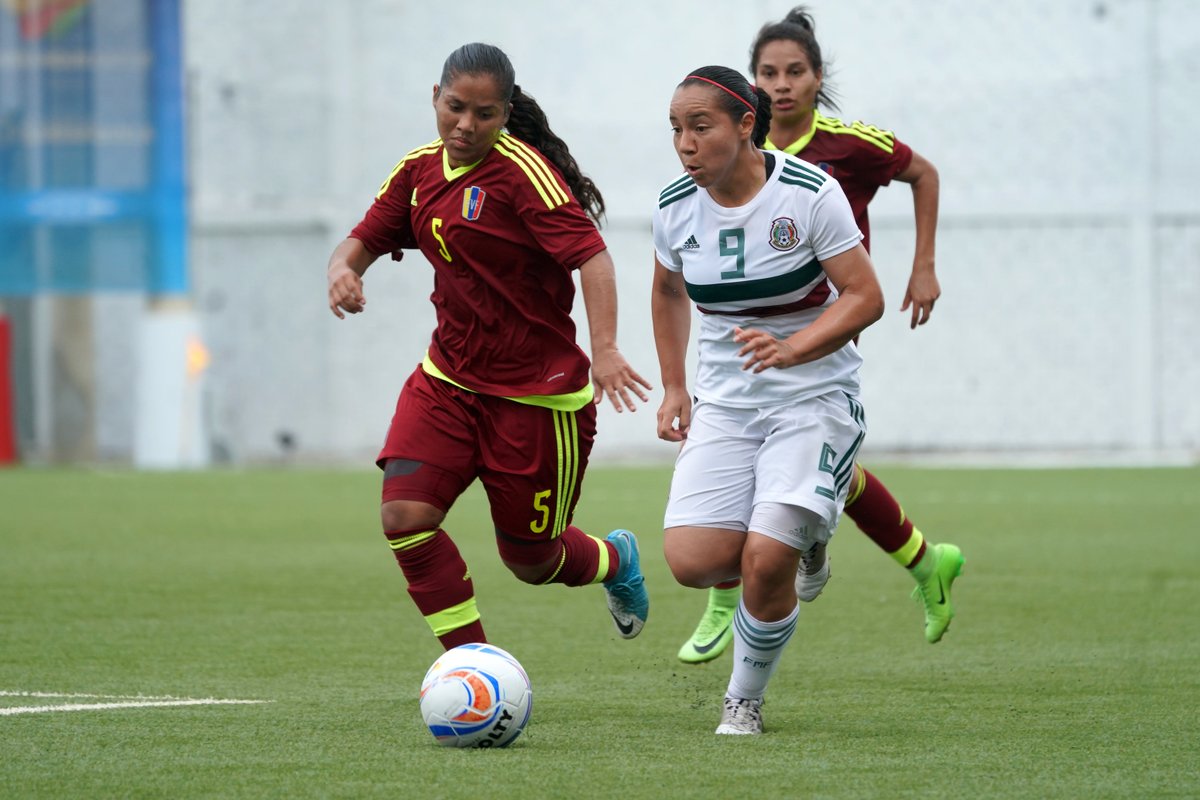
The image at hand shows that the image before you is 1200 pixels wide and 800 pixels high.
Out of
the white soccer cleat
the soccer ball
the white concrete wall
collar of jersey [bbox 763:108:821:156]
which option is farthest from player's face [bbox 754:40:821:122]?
the white concrete wall

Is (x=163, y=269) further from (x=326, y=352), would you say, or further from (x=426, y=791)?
(x=426, y=791)

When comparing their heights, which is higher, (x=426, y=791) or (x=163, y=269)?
(x=163, y=269)

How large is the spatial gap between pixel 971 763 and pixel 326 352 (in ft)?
64.1

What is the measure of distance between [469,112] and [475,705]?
1637 mm

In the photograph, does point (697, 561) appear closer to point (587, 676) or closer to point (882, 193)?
point (587, 676)

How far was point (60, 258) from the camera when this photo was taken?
1983 centimetres

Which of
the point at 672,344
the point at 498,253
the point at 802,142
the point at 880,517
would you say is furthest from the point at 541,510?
the point at 802,142

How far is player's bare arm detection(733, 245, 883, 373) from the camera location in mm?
4426

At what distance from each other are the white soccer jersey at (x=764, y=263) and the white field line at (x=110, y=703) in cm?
163

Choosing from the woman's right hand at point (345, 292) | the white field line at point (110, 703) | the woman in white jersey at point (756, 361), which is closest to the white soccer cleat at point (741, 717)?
the woman in white jersey at point (756, 361)

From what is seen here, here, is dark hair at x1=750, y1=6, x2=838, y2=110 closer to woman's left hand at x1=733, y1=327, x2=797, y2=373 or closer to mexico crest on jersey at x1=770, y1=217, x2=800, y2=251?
mexico crest on jersey at x1=770, y1=217, x2=800, y2=251

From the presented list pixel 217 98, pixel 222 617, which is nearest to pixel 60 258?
pixel 217 98

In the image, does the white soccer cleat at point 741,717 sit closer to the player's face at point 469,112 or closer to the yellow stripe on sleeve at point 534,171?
the yellow stripe on sleeve at point 534,171

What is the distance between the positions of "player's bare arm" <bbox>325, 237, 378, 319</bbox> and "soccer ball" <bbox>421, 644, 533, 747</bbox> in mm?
1026
